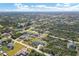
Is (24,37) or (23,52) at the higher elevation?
(24,37)

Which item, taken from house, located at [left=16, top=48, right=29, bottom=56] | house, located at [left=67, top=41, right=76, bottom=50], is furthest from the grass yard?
house, located at [left=67, top=41, right=76, bottom=50]

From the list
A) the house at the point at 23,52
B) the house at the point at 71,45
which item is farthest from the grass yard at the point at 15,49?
the house at the point at 71,45

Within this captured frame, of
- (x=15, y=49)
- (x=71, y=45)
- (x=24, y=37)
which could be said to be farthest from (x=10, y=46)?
(x=71, y=45)

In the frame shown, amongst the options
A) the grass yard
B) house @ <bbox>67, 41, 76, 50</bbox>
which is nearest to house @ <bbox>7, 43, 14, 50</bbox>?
the grass yard

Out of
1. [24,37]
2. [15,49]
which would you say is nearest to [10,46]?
[15,49]

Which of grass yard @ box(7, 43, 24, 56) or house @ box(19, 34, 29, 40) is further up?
house @ box(19, 34, 29, 40)

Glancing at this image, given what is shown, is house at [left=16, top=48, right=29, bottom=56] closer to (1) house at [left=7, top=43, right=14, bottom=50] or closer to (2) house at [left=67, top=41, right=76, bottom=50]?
(1) house at [left=7, top=43, right=14, bottom=50]

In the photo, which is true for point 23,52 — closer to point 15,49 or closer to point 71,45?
point 15,49

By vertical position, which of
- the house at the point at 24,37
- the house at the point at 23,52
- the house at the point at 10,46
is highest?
the house at the point at 24,37

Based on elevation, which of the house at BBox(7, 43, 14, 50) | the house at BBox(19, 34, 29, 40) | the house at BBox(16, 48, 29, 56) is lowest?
the house at BBox(16, 48, 29, 56)

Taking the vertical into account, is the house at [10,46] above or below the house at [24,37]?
below

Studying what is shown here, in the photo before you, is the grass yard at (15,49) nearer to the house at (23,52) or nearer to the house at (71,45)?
the house at (23,52)
